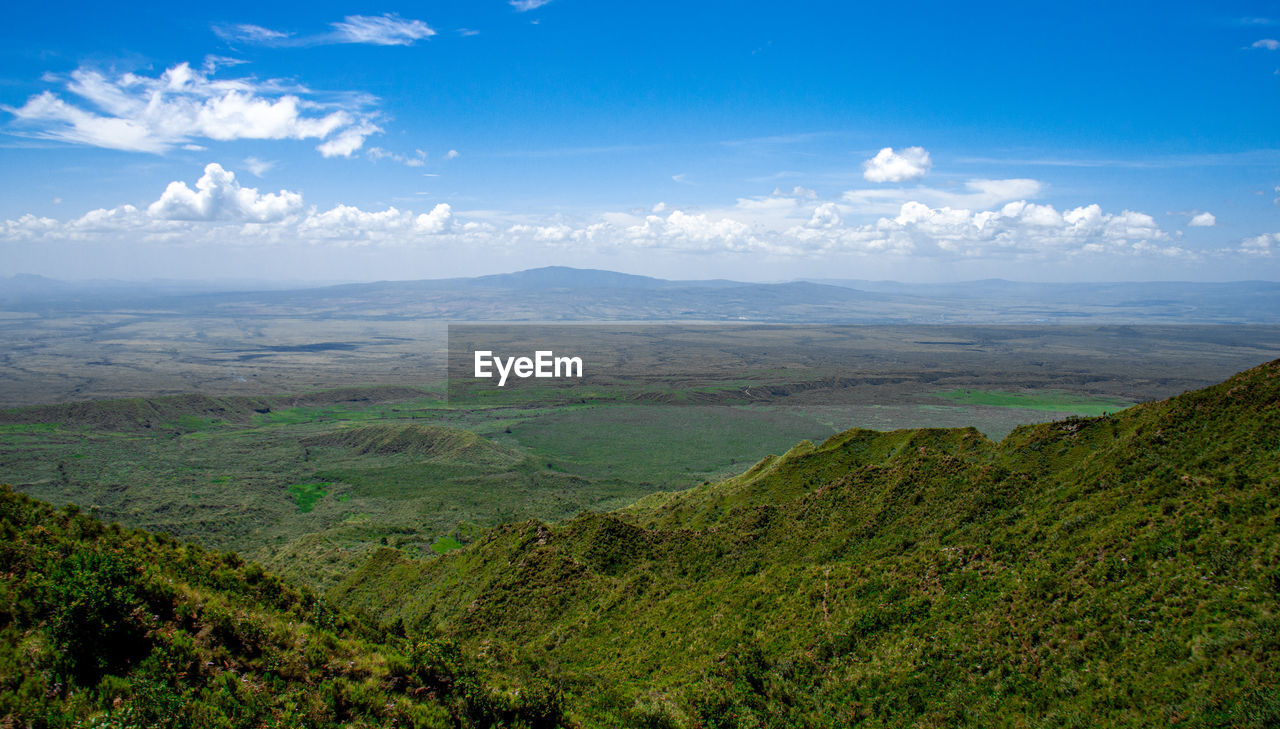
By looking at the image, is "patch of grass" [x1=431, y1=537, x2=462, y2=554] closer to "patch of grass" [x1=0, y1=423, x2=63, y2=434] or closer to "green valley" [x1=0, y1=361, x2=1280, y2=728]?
"green valley" [x1=0, y1=361, x2=1280, y2=728]

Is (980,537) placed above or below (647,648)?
above

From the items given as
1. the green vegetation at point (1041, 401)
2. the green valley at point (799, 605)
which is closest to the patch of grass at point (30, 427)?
the green valley at point (799, 605)

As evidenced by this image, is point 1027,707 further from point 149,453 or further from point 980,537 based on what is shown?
point 149,453

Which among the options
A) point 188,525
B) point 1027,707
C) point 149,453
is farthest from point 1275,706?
point 149,453

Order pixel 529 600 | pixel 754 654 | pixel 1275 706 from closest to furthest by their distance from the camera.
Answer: pixel 1275 706 < pixel 754 654 < pixel 529 600

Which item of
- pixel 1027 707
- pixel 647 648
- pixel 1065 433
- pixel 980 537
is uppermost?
pixel 1065 433
